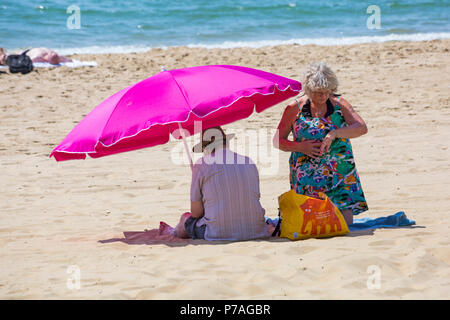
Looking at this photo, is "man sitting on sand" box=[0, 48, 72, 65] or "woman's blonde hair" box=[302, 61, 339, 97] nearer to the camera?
"woman's blonde hair" box=[302, 61, 339, 97]

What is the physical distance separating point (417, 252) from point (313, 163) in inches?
42.5

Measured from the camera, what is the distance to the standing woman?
4.86 metres

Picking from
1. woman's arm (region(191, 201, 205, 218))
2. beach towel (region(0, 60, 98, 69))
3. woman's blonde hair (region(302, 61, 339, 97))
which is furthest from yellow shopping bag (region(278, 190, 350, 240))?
beach towel (region(0, 60, 98, 69))

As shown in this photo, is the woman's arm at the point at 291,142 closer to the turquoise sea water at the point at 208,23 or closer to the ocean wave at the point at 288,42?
the ocean wave at the point at 288,42

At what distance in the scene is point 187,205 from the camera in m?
6.42

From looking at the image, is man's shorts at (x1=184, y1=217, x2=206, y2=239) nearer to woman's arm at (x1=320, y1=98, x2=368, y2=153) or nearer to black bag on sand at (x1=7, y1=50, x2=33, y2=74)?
woman's arm at (x1=320, y1=98, x2=368, y2=153)

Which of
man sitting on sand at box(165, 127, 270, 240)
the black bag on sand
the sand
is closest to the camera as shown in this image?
the sand

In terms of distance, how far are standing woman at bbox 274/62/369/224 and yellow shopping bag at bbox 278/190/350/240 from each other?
0.77ft

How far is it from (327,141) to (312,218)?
Result: 56 centimetres

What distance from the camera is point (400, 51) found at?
14500 mm

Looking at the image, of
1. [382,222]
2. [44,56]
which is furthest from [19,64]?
[382,222]

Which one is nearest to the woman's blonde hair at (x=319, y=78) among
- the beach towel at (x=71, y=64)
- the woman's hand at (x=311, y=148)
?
the woman's hand at (x=311, y=148)

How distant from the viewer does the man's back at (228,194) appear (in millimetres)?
4618
